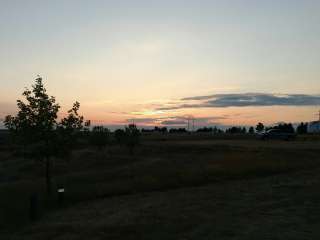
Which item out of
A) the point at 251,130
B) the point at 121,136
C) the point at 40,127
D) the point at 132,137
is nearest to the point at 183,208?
the point at 40,127

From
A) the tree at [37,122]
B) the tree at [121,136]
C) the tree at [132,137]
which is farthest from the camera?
the tree at [121,136]

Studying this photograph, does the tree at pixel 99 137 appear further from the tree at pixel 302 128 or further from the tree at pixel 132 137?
the tree at pixel 302 128

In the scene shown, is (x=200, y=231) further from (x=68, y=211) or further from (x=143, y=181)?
(x=143, y=181)

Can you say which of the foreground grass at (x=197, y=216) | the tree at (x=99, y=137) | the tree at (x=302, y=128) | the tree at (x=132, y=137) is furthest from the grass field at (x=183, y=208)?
the tree at (x=302, y=128)

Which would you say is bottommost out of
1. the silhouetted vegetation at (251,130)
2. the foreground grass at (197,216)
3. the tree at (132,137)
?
the foreground grass at (197,216)

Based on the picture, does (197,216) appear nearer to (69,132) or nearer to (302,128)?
(69,132)

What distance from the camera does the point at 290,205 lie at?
1717 cm

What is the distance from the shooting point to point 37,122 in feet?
82.9

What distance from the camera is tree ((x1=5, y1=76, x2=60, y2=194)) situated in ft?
82.1

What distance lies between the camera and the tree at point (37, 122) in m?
25.0

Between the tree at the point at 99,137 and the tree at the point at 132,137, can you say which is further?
the tree at the point at 99,137

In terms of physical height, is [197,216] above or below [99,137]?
below

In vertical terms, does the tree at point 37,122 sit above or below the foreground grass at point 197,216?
above

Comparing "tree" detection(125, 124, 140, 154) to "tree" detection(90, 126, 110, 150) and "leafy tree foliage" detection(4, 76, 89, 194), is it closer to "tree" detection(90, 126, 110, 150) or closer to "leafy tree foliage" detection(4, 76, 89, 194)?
"tree" detection(90, 126, 110, 150)
